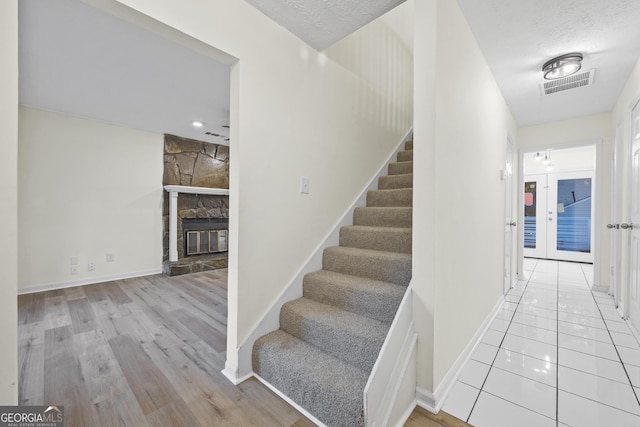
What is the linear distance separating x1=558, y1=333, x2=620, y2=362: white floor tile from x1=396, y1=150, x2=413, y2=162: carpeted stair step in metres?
2.14

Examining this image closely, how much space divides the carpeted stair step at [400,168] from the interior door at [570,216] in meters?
5.13

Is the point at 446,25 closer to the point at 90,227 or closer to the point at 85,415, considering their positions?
the point at 85,415

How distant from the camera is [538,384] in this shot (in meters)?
1.58

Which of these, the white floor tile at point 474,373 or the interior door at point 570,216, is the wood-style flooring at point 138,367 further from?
the interior door at point 570,216

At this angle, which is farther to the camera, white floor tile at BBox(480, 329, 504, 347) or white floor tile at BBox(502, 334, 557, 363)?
white floor tile at BBox(480, 329, 504, 347)

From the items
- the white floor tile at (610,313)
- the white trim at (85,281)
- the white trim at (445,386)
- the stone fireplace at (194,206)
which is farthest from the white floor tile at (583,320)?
the white trim at (85,281)

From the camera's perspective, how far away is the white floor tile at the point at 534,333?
2.16m

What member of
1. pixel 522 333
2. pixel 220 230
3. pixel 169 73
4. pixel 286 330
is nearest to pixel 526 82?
pixel 522 333

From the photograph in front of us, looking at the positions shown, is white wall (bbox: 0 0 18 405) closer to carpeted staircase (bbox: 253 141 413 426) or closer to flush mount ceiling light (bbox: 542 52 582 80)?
→ carpeted staircase (bbox: 253 141 413 426)

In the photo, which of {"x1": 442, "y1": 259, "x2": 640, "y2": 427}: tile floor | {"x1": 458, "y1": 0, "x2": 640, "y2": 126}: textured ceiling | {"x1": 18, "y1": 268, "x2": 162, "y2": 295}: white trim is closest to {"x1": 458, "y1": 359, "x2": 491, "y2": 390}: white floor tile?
{"x1": 442, "y1": 259, "x2": 640, "y2": 427}: tile floor

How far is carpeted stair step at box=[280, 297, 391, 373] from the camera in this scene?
141 centimetres

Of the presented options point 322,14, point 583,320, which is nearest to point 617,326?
point 583,320

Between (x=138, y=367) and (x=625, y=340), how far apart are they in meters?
3.73

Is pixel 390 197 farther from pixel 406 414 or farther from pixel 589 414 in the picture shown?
pixel 589 414
